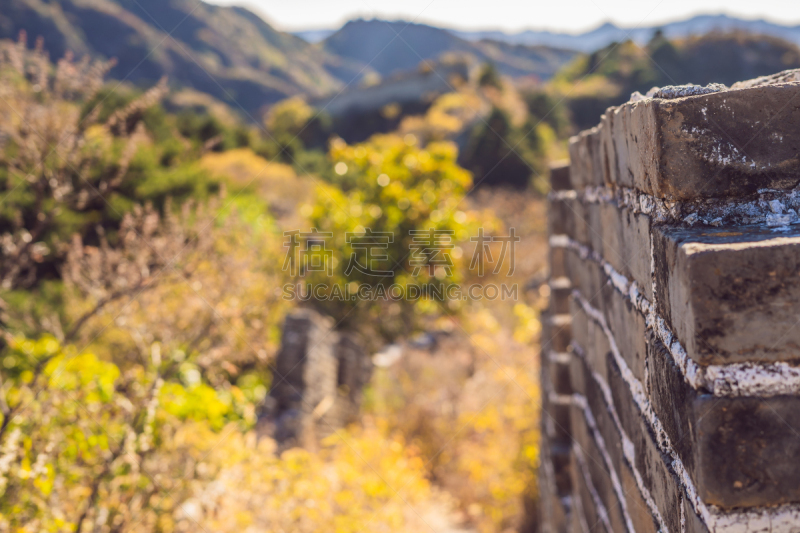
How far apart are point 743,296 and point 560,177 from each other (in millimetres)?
1384

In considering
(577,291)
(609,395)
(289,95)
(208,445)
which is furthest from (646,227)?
(289,95)

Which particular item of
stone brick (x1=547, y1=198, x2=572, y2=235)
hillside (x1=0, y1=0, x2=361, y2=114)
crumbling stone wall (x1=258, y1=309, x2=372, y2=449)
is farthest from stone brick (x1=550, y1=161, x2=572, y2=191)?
hillside (x1=0, y1=0, x2=361, y2=114)

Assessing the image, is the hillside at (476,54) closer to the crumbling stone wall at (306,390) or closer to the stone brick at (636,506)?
the crumbling stone wall at (306,390)

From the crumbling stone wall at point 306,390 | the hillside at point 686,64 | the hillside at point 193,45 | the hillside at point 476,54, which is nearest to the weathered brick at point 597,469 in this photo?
the crumbling stone wall at point 306,390

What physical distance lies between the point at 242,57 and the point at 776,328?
198 ft

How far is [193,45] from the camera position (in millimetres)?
49375

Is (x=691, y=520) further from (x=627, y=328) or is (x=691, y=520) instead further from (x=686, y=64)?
(x=686, y=64)

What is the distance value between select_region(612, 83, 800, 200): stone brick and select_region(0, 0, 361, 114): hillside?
37.3 metres

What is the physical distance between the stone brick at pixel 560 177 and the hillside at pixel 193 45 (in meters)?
36.1

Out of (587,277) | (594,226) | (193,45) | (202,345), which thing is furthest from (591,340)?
(193,45)

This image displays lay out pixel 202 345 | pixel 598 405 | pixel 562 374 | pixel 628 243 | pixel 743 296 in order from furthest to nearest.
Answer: pixel 202 345 → pixel 562 374 → pixel 598 405 → pixel 628 243 → pixel 743 296

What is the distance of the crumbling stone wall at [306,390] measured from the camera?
3.96m

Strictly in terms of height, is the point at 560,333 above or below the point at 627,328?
below

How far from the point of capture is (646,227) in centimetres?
80
